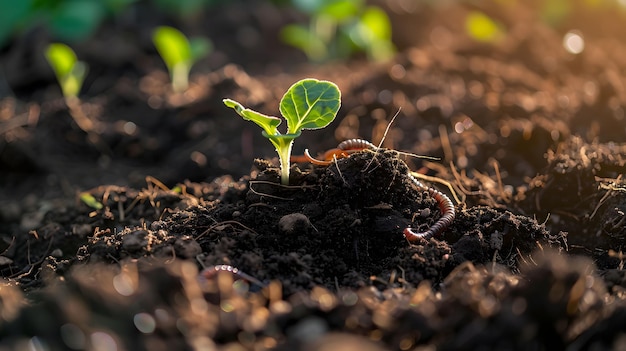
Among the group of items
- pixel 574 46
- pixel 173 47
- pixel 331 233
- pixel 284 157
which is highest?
pixel 284 157

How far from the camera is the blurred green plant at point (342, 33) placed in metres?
6.02

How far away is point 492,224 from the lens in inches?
98.0

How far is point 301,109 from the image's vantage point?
2430 millimetres

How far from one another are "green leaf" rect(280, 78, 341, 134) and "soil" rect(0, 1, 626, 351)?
0.64 feet

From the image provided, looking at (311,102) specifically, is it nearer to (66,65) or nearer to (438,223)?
(438,223)

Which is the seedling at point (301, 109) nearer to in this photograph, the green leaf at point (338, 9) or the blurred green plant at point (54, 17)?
the green leaf at point (338, 9)

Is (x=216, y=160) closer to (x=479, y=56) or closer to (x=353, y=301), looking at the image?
(x=353, y=301)

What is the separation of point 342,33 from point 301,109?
4.46 meters

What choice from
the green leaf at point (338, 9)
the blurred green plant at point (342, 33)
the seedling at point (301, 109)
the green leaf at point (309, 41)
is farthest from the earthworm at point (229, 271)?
the green leaf at point (309, 41)

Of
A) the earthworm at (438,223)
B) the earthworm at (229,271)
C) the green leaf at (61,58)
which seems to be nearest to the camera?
the earthworm at (229,271)

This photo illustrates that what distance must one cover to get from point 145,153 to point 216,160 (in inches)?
26.8

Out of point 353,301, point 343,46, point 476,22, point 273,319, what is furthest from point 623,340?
point 343,46

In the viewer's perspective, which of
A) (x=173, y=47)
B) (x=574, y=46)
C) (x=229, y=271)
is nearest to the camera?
(x=229, y=271)

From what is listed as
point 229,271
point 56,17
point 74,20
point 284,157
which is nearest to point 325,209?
point 284,157
